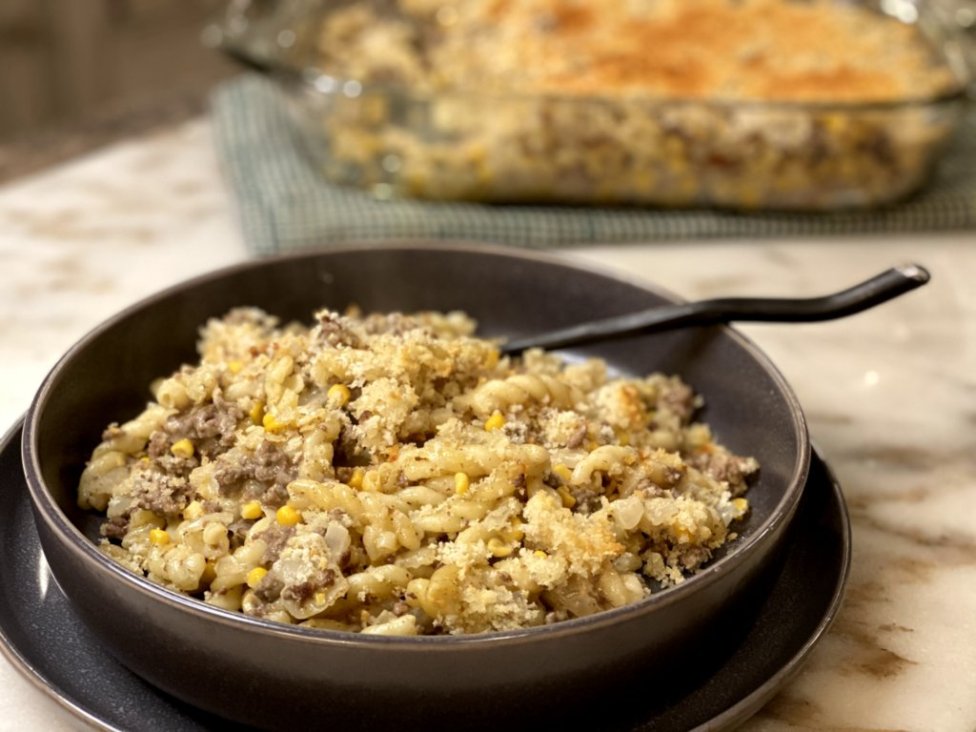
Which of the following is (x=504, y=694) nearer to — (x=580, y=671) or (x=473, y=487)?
(x=580, y=671)

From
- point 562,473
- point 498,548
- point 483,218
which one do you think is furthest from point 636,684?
point 483,218

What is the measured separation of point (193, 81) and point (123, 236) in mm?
3061

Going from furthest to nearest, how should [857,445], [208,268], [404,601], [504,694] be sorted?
[208,268]
[857,445]
[404,601]
[504,694]

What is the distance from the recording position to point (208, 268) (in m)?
2.73

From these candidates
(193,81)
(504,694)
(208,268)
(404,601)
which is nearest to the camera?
(504,694)

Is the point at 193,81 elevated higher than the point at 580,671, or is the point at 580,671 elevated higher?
the point at 580,671

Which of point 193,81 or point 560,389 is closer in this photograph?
point 560,389

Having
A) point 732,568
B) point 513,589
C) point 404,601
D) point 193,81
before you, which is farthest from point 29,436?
point 193,81

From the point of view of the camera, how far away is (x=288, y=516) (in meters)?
1.40

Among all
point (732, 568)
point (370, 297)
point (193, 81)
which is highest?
point (732, 568)

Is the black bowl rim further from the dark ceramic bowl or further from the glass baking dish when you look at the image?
the glass baking dish

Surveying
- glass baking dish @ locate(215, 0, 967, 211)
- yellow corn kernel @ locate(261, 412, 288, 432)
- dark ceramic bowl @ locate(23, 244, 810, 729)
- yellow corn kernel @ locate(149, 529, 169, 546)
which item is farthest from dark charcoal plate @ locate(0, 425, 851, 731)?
glass baking dish @ locate(215, 0, 967, 211)

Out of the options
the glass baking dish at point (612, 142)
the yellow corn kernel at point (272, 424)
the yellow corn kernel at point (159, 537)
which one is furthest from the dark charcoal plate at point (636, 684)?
the glass baking dish at point (612, 142)

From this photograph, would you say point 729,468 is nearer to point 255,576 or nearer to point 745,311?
point 745,311
